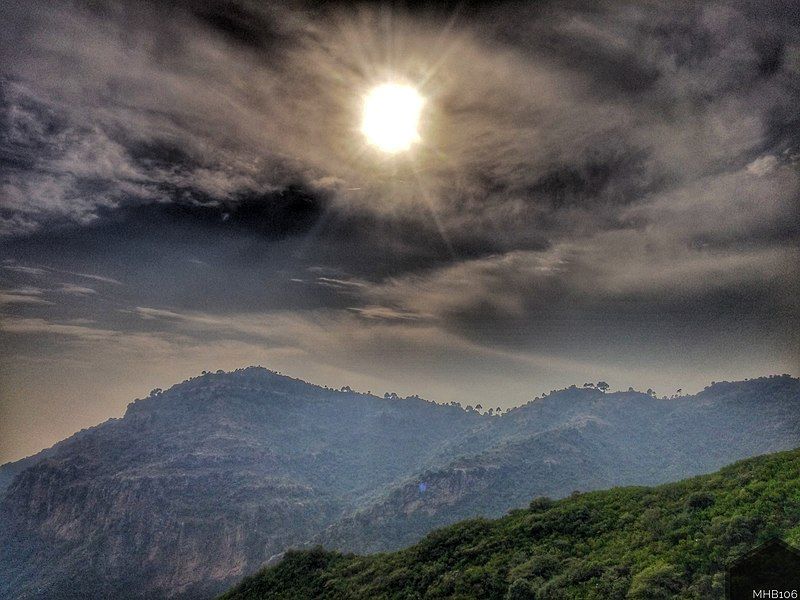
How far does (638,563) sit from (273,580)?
5266cm

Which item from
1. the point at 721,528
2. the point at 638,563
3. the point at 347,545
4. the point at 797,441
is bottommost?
the point at 347,545

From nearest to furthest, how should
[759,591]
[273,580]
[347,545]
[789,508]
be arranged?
[759,591], [789,508], [273,580], [347,545]

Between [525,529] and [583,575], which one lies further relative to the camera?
[525,529]

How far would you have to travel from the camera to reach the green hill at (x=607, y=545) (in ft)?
77.6

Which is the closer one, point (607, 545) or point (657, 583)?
point (657, 583)

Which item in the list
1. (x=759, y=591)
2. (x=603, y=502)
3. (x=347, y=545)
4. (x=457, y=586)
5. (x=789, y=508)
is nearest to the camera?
(x=759, y=591)

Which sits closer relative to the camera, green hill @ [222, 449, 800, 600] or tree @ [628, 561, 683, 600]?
tree @ [628, 561, 683, 600]

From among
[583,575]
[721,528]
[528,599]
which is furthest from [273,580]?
[721,528]

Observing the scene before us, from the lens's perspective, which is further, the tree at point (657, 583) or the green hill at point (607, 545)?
the green hill at point (607, 545)

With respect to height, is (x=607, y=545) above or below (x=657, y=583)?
below

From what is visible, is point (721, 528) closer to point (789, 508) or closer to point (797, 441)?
point (789, 508)

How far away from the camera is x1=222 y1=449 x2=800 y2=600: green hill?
2364 centimetres

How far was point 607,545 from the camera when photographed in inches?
1257

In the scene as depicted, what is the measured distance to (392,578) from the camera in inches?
1634
